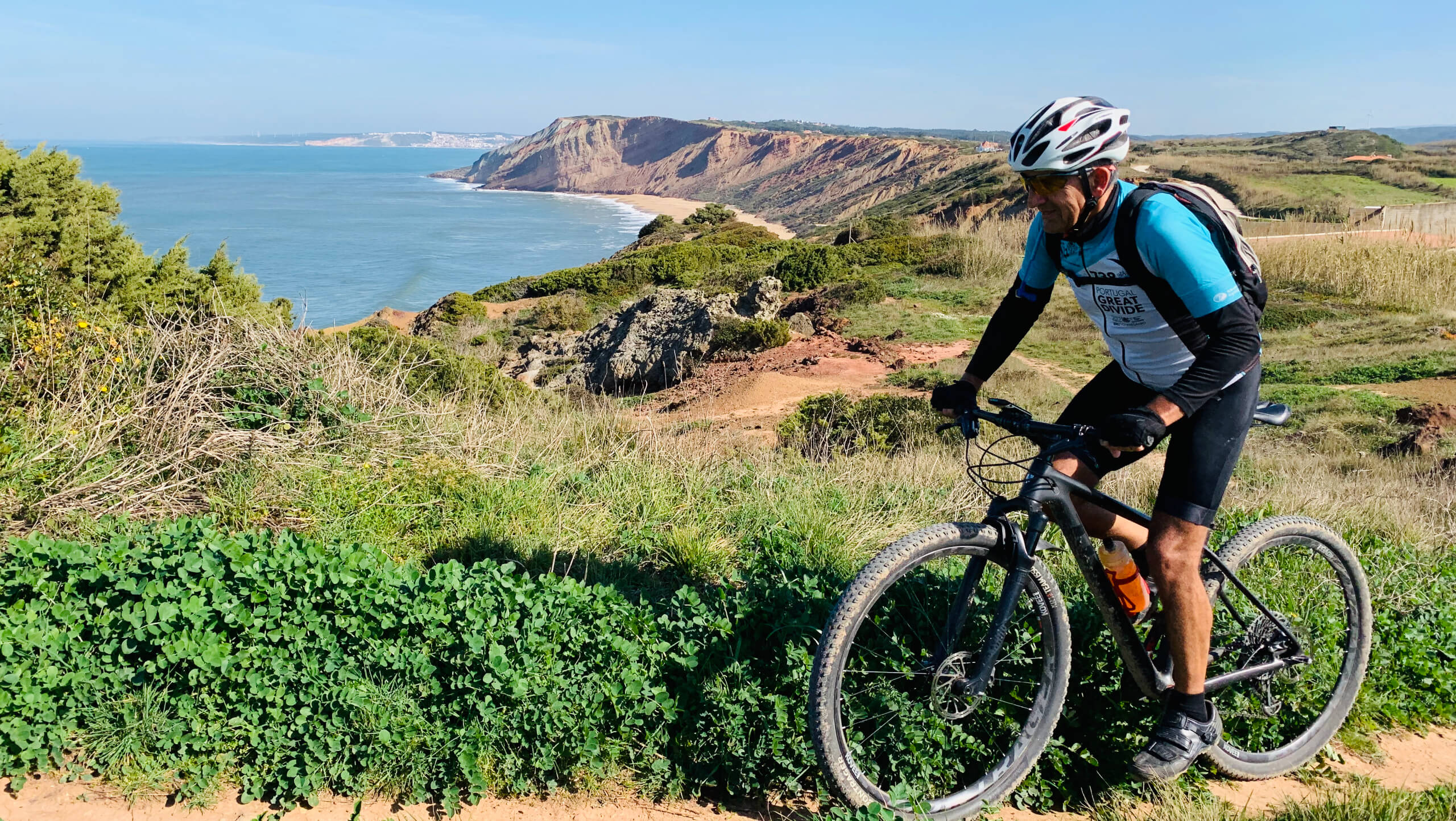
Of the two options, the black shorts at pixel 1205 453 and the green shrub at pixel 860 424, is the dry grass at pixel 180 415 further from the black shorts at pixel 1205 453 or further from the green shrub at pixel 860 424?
the black shorts at pixel 1205 453

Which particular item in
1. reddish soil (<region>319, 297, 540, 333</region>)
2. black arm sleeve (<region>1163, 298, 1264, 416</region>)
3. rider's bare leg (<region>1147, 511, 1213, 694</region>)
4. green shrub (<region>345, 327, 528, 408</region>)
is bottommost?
reddish soil (<region>319, 297, 540, 333</region>)

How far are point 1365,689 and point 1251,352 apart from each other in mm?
2092

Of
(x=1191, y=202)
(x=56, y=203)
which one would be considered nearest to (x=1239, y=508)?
(x=1191, y=202)

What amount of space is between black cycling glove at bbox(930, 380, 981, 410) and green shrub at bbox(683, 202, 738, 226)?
1611 inches

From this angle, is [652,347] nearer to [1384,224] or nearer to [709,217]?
[1384,224]

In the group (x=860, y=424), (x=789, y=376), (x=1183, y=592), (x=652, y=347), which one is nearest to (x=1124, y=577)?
(x=1183, y=592)

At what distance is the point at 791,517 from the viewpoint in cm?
474

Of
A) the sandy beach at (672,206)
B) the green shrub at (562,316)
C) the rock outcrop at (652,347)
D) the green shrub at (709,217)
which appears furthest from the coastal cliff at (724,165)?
the rock outcrop at (652,347)

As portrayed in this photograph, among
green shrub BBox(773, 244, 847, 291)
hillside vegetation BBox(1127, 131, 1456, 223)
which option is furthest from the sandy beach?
green shrub BBox(773, 244, 847, 291)

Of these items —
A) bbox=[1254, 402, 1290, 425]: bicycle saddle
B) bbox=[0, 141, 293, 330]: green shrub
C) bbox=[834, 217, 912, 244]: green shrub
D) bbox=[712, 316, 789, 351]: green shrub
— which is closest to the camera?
bbox=[1254, 402, 1290, 425]: bicycle saddle

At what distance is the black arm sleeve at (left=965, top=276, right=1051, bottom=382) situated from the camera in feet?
10.9

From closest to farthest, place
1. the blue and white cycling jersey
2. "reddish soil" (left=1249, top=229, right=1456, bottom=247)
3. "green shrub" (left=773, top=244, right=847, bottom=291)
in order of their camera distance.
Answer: the blue and white cycling jersey, "reddish soil" (left=1249, top=229, right=1456, bottom=247), "green shrub" (left=773, top=244, right=847, bottom=291)

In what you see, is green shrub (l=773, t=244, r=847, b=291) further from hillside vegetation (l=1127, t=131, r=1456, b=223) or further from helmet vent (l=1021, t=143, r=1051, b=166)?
helmet vent (l=1021, t=143, r=1051, b=166)

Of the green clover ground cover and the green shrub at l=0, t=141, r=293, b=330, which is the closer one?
the green clover ground cover
